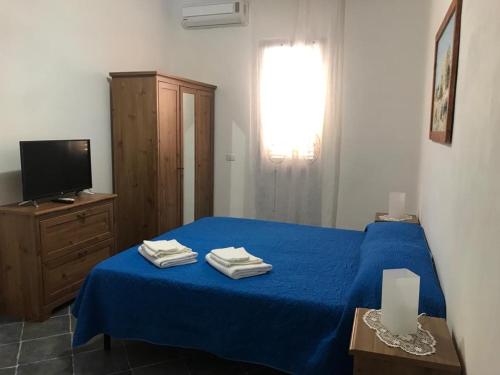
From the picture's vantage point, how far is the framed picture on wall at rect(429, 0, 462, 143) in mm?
A: 1929

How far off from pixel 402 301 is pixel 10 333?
8.18 ft

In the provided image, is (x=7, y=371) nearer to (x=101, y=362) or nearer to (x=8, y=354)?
(x=8, y=354)

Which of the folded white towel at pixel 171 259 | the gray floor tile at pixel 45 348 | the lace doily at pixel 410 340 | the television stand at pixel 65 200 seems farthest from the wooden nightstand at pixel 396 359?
the television stand at pixel 65 200

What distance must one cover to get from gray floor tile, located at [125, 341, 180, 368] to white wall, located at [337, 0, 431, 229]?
274 cm

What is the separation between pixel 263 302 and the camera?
2.00 meters

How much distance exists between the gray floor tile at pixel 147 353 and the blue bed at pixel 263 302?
0.23 meters

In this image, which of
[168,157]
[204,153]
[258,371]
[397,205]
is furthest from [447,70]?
[204,153]

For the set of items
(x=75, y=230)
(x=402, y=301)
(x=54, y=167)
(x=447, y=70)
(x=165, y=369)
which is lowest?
(x=165, y=369)

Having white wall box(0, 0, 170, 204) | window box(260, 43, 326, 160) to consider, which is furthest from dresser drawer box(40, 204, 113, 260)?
window box(260, 43, 326, 160)

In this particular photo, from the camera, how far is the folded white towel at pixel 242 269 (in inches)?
86.6

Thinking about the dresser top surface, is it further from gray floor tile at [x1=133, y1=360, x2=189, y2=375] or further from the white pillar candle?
the white pillar candle

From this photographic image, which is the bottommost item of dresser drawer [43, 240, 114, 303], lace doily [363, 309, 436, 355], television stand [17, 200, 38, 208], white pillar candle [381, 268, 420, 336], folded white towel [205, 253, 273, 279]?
dresser drawer [43, 240, 114, 303]

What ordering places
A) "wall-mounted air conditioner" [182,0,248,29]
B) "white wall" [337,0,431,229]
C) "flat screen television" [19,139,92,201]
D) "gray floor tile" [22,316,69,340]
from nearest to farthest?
"gray floor tile" [22,316,69,340]
"flat screen television" [19,139,92,201]
"white wall" [337,0,431,229]
"wall-mounted air conditioner" [182,0,248,29]

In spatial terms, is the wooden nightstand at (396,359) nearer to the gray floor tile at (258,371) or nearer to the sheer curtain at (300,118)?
the gray floor tile at (258,371)
